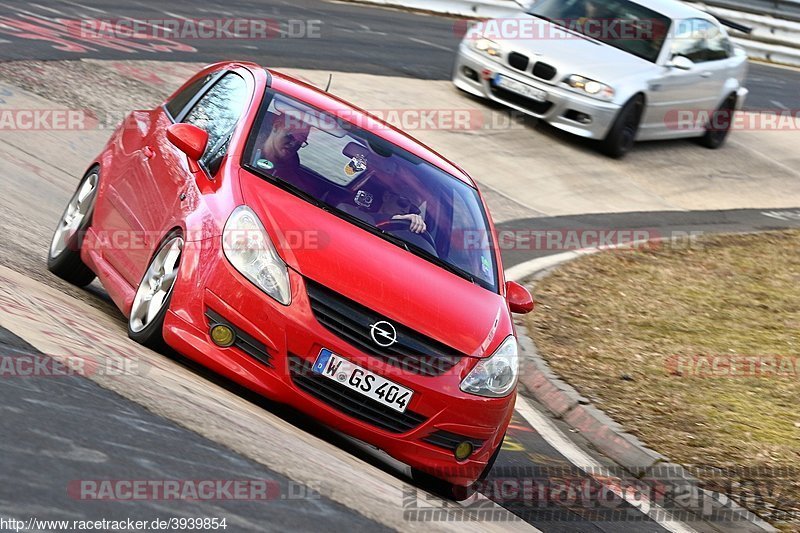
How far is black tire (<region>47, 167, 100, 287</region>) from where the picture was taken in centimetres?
760

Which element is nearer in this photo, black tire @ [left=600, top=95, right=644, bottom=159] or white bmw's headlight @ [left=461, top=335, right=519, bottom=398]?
white bmw's headlight @ [left=461, top=335, right=519, bottom=398]

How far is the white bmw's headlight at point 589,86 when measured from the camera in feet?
53.0

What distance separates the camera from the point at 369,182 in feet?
22.3

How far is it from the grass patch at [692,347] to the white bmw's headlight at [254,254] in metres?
3.07

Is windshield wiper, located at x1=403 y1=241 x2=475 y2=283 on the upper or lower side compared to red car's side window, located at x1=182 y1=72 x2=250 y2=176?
lower

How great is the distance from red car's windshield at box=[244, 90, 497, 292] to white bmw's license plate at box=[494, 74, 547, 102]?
30.7 ft

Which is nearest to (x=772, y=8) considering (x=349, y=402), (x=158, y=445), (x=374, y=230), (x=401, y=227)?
(x=401, y=227)

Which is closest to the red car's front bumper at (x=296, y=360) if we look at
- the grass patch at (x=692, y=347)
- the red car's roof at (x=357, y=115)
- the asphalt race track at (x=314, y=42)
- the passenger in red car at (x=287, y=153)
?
the passenger in red car at (x=287, y=153)

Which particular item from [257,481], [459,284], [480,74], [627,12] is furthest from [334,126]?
[627,12]

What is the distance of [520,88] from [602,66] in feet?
3.63

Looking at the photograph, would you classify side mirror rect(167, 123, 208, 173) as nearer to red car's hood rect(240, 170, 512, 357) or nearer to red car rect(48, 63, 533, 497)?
red car rect(48, 63, 533, 497)

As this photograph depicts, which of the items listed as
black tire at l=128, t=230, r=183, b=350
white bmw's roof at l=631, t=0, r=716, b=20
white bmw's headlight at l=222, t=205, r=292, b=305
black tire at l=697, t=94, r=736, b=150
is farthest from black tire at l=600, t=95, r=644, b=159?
white bmw's headlight at l=222, t=205, r=292, b=305

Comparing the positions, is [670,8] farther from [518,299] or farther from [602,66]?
[518,299]

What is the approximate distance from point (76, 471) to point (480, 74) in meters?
13.6
